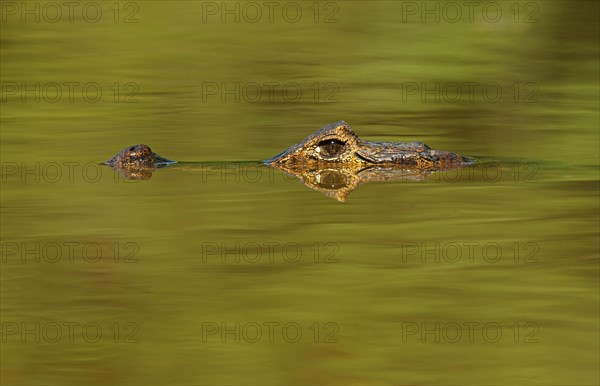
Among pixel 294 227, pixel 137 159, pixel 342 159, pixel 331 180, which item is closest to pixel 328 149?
pixel 342 159

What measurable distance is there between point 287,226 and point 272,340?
2.26 metres

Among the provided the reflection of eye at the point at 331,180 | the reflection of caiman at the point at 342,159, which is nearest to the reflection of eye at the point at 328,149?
the reflection of caiman at the point at 342,159

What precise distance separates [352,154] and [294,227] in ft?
8.12

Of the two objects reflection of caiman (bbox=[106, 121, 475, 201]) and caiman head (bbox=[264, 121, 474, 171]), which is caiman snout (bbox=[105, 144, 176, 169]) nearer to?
reflection of caiman (bbox=[106, 121, 475, 201])

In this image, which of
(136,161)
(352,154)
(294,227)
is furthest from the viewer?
(352,154)

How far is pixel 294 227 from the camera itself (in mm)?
9062

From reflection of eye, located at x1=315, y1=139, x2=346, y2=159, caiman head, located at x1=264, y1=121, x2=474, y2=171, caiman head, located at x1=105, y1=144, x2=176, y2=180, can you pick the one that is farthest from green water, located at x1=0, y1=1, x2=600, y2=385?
reflection of eye, located at x1=315, y1=139, x2=346, y2=159

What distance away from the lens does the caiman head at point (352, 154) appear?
11297 millimetres

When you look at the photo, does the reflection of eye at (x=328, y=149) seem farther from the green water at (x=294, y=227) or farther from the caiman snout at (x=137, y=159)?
the caiman snout at (x=137, y=159)

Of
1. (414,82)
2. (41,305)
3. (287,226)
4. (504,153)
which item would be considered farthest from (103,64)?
(41,305)

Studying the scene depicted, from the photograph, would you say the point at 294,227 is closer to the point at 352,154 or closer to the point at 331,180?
the point at 331,180

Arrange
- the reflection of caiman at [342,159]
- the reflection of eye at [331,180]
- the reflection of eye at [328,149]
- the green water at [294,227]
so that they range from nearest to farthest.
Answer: the green water at [294,227] < the reflection of eye at [331,180] < the reflection of caiman at [342,159] < the reflection of eye at [328,149]

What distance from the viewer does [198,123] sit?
13477 mm

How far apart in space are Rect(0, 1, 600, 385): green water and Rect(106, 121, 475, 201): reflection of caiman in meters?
0.25
